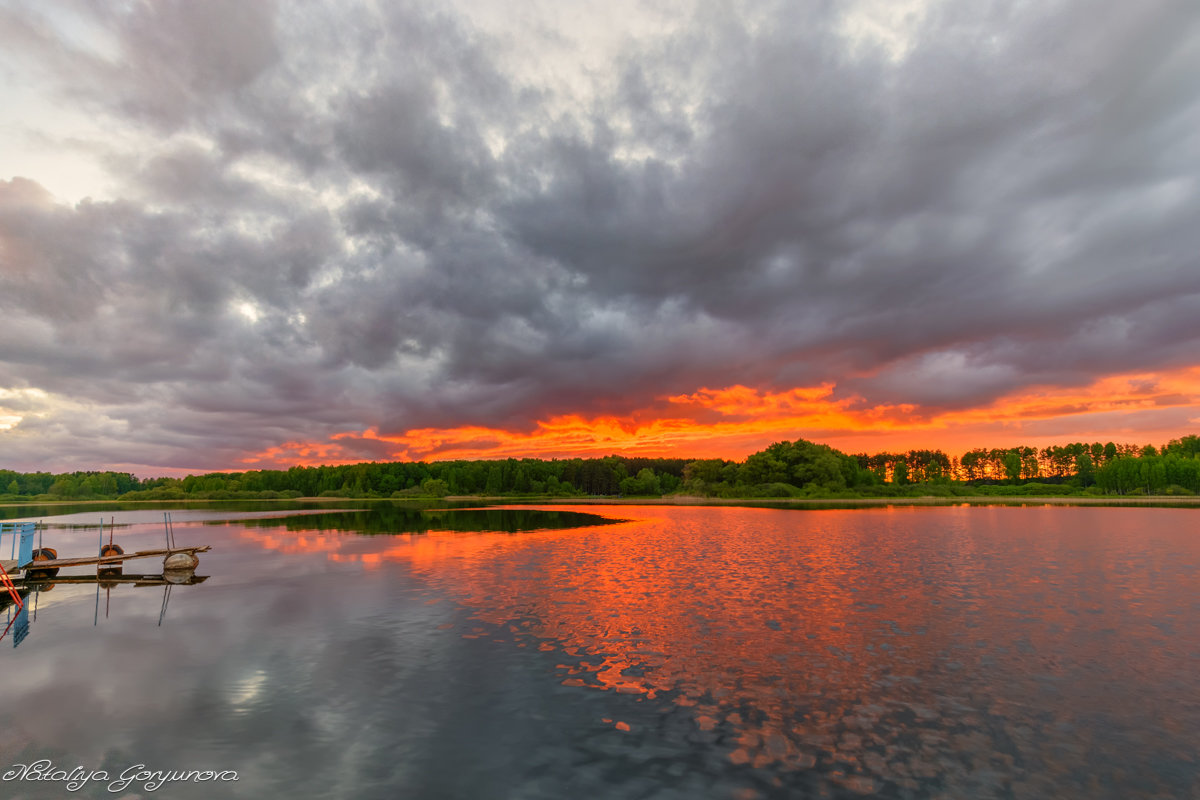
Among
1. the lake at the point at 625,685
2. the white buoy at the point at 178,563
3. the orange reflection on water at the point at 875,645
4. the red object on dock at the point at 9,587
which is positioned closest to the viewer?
the lake at the point at 625,685

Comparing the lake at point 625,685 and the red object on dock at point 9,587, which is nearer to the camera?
the lake at point 625,685

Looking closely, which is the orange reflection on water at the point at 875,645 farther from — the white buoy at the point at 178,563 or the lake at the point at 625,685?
A: the white buoy at the point at 178,563

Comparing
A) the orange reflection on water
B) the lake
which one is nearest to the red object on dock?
the lake

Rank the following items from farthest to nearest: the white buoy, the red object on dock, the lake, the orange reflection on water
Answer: the white buoy < the red object on dock < the orange reflection on water < the lake

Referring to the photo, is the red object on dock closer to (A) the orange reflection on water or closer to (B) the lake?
(B) the lake

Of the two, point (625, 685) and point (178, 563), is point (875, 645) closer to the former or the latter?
point (625, 685)

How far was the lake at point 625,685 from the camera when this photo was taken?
13.2 m

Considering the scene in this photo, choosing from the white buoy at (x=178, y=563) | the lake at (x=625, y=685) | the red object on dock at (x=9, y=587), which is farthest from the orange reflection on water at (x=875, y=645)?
the red object on dock at (x=9, y=587)

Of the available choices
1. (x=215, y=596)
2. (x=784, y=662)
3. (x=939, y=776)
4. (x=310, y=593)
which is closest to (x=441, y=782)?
(x=939, y=776)

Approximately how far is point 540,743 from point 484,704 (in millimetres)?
3494

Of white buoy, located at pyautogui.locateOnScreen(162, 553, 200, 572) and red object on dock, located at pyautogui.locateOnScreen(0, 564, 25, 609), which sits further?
white buoy, located at pyautogui.locateOnScreen(162, 553, 200, 572)

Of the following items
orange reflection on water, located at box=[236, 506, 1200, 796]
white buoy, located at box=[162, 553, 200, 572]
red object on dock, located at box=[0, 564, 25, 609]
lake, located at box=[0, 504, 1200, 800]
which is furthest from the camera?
white buoy, located at box=[162, 553, 200, 572]

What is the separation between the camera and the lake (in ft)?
43.4

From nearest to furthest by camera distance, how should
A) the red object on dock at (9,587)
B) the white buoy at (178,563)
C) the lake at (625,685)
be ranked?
the lake at (625,685) < the red object on dock at (9,587) < the white buoy at (178,563)
